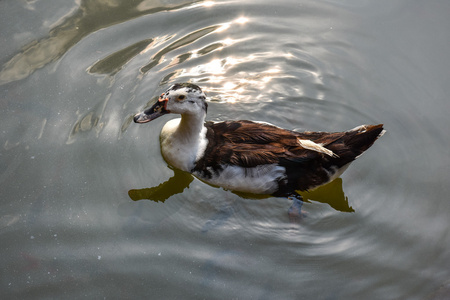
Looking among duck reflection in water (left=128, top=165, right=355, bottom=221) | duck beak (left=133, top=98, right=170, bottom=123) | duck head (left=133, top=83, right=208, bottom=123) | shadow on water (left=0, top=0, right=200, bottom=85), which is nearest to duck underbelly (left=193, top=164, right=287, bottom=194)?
duck reflection in water (left=128, top=165, right=355, bottom=221)

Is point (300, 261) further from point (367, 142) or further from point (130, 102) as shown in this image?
point (130, 102)

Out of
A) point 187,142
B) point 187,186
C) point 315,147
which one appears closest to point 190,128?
point 187,142

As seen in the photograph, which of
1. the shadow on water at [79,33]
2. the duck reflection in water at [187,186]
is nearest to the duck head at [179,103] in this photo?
the duck reflection in water at [187,186]

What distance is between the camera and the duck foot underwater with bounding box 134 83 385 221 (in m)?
5.09

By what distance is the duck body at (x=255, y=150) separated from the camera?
16.7ft

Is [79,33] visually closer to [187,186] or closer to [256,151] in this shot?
[187,186]

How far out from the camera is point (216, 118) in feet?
20.0

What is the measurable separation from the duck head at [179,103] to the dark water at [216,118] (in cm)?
59

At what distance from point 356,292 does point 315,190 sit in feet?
4.16

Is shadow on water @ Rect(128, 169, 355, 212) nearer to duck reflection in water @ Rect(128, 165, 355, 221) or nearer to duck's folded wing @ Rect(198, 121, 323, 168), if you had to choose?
duck reflection in water @ Rect(128, 165, 355, 221)

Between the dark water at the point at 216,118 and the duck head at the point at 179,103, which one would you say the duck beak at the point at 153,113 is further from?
the dark water at the point at 216,118

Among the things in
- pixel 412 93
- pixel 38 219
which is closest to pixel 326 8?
pixel 412 93

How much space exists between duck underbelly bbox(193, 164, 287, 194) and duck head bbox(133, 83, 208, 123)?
0.65 m

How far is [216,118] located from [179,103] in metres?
0.93
